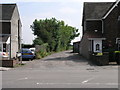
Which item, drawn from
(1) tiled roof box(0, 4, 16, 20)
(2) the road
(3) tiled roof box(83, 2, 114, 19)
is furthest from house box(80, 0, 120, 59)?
(2) the road

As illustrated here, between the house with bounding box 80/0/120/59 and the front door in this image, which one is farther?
the front door

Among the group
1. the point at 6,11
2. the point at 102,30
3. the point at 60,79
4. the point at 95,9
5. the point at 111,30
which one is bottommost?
the point at 60,79

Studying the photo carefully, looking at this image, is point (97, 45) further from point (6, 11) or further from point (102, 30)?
point (6, 11)

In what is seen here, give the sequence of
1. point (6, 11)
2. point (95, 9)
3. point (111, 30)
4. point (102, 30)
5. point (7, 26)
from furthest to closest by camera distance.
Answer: point (95, 9) → point (6, 11) → point (7, 26) → point (102, 30) → point (111, 30)

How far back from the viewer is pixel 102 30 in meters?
37.3

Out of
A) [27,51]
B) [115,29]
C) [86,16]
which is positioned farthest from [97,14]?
[27,51]

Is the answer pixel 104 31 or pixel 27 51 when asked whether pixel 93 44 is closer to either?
pixel 104 31

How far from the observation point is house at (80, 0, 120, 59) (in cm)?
3425

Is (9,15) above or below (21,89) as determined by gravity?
above

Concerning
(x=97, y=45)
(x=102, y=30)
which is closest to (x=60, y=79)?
(x=97, y=45)

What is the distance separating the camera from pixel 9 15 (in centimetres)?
3888

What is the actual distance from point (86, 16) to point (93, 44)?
5.94m

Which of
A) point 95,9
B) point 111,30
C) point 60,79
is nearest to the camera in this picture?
point 60,79

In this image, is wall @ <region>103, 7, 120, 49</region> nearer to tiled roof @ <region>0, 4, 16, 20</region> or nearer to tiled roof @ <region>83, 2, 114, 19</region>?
tiled roof @ <region>83, 2, 114, 19</region>
